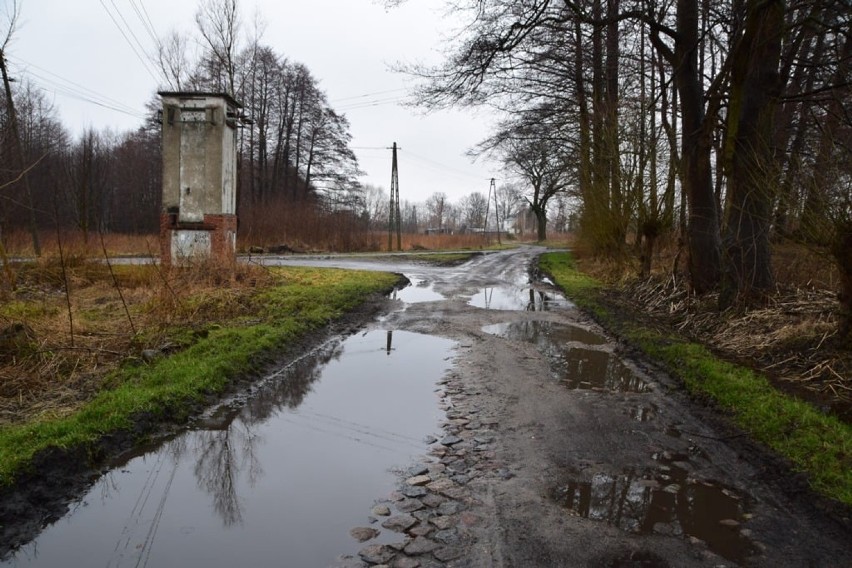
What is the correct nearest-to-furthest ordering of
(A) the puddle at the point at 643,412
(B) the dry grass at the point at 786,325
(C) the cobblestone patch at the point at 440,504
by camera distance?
(C) the cobblestone patch at the point at 440,504 → (A) the puddle at the point at 643,412 → (B) the dry grass at the point at 786,325

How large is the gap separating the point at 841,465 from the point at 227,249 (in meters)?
13.6

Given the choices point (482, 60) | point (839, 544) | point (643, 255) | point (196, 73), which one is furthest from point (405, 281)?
point (196, 73)

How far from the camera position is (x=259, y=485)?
432 cm

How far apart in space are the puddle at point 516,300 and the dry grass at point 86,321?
5.85 meters

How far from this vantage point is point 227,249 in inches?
574

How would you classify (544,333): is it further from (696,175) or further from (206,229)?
(206,229)

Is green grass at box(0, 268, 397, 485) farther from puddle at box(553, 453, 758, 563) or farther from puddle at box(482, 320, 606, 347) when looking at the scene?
puddle at box(553, 453, 758, 563)

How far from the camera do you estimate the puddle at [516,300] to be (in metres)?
13.7

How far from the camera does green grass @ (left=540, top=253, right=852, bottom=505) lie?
4258 mm

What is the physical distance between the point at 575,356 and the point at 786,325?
9.81 ft

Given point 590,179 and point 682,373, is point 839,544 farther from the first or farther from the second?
point 590,179

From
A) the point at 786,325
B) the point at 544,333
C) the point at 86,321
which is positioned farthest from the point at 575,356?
the point at 86,321

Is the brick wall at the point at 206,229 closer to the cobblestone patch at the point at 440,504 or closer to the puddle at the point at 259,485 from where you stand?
the puddle at the point at 259,485

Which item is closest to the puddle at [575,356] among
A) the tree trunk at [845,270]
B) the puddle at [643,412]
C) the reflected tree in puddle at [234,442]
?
the puddle at [643,412]
